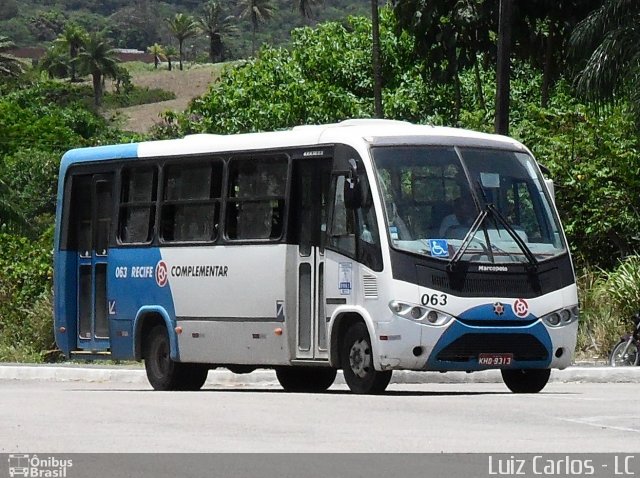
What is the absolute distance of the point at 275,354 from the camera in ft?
65.2

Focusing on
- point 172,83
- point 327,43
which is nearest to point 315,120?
point 327,43

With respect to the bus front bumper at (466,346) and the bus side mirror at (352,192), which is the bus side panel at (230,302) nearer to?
the bus side mirror at (352,192)

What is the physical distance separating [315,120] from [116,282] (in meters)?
38.4

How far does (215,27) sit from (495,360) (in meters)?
166

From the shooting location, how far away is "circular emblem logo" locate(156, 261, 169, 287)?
2164cm

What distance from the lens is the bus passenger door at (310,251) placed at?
19.4m

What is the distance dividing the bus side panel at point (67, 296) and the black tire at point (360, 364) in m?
5.67

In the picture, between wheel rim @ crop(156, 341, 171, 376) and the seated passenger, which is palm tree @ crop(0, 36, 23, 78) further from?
the seated passenger

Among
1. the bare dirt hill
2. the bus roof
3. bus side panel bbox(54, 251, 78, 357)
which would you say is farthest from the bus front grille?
the bare dirt hill

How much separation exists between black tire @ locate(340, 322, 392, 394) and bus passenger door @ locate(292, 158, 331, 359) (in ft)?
1.30

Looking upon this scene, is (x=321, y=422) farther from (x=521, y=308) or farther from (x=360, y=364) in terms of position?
(x=521, y=308)

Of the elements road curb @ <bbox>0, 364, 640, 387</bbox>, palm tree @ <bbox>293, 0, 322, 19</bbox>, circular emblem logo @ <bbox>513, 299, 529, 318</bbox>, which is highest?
palm tree @ <bbox>293, 0, 322, 19</bbox>

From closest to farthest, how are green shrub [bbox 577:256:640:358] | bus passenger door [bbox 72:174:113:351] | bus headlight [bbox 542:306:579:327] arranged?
bus headlight [bbox 542:306:579:327] < bus passenger door [bbox 72:174:113:351] < green shrub [bbox 577:256:640:358]

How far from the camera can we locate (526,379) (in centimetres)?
1970
